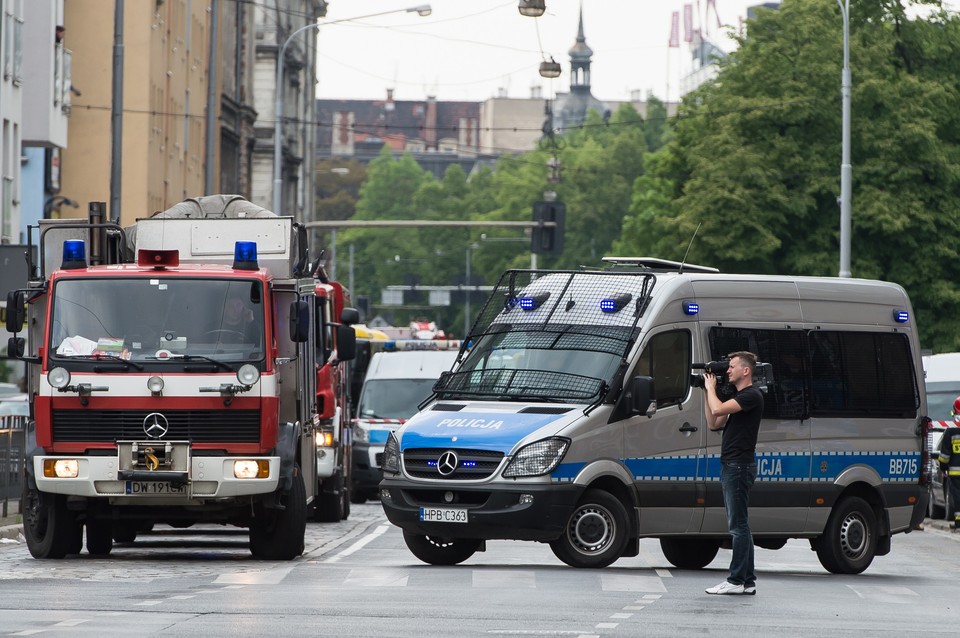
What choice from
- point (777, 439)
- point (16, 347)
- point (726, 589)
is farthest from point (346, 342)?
point (726, 589)

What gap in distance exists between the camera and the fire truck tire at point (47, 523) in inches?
713

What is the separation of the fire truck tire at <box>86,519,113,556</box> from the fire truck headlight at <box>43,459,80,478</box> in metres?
1.60

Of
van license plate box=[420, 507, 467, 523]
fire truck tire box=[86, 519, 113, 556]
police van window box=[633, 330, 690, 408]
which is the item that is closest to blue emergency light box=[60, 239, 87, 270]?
fire truck tire box=[86, 519, 113, 556]

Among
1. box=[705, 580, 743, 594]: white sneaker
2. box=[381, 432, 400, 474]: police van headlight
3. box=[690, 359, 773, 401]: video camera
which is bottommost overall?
box=[705, 580, 743, 594]: white sneaker

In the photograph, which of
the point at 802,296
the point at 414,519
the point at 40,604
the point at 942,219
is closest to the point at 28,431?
the point at 414,519

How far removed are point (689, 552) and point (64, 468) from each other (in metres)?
5.54

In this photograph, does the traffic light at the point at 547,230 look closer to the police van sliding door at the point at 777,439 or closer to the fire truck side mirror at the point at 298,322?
the police van sliding door at the point at 777,439

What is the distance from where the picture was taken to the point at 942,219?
53125mm

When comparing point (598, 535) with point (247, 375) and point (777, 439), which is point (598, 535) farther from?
point (247, 375)

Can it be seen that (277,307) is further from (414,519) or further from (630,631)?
(630,631)

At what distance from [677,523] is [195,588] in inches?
183

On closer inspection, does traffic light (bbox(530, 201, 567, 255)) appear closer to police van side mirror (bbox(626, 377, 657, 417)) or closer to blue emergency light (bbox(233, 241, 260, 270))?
blue emergency light (bbox(233, 241, 260, 270))

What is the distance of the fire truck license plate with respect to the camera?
57.7 ft

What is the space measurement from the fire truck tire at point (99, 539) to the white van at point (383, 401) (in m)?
14.9
